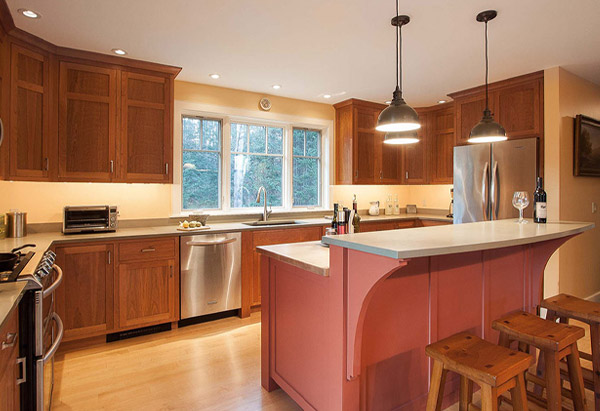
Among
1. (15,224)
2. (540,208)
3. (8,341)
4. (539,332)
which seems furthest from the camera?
(15,224)

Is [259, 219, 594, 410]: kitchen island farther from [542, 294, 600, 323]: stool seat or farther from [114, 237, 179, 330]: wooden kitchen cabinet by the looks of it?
[114, 237, 179, 330]: wooden kitchen cabinet

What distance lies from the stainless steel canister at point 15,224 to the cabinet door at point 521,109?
485cm

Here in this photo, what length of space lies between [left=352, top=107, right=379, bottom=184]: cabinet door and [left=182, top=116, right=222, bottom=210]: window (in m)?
1.86

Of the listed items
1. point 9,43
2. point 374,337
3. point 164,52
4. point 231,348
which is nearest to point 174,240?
point 231,348

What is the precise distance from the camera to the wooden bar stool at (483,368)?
4.47ft

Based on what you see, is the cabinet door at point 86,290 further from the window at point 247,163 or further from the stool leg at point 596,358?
the stool leg at point 596,358

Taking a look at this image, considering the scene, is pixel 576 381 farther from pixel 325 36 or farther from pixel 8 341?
pixel 325 36

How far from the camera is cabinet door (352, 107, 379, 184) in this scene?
15.6 ft

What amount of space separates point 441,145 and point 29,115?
4.91 meters

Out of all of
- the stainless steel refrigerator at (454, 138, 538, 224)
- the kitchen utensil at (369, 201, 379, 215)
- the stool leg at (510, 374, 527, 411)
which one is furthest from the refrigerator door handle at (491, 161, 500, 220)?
the stool leg at (510, 374, 527, 411)

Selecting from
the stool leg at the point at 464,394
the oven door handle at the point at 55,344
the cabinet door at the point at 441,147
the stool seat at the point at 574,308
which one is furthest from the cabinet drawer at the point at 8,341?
the cabinet door at the point at 441,147

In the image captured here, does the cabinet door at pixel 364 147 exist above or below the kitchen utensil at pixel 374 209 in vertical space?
above

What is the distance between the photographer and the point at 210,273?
346 centimetres

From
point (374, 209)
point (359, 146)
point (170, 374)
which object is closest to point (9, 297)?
point (170, 374)
